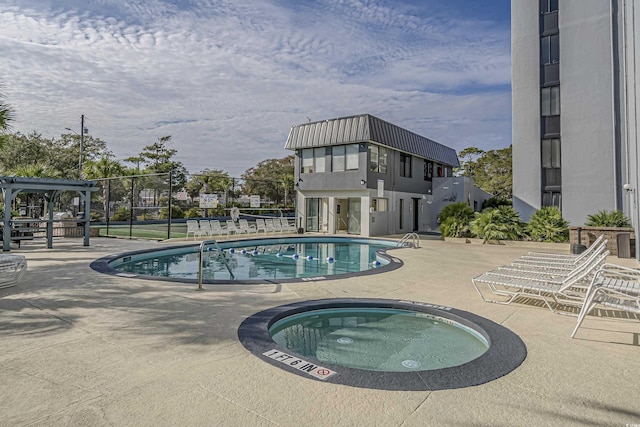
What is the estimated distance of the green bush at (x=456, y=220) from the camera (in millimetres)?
15305

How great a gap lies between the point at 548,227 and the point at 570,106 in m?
5.70

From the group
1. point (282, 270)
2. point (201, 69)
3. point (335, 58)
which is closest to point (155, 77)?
point (201, 69)

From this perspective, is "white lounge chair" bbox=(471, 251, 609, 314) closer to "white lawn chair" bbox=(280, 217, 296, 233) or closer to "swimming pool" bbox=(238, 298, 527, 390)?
"swimming pool" bbox=(238, 298, 527, 390)

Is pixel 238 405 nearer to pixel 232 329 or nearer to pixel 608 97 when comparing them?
pixel 232 329

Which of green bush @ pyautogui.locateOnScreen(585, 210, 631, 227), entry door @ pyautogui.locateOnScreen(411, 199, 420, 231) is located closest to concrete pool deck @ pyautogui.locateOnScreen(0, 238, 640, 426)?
green bush @ pyautogui.locateOnScreen(585, 210, 631, 227)

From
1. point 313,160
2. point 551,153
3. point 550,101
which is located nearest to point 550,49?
point 550,101

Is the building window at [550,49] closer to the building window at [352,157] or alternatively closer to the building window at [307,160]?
the building window at [352,157]

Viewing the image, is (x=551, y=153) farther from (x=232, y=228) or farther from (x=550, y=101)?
(x=232, y=228)

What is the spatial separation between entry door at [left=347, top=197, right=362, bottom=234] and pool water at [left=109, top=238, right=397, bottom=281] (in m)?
3.28

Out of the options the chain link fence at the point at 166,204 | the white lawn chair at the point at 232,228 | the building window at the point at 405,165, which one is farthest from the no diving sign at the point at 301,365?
the building window at the point at 405,165

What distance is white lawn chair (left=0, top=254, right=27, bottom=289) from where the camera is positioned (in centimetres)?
562

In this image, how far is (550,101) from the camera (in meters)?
15.7

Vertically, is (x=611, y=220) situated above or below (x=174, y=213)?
below

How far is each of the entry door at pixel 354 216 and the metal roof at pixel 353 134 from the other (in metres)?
3.19
